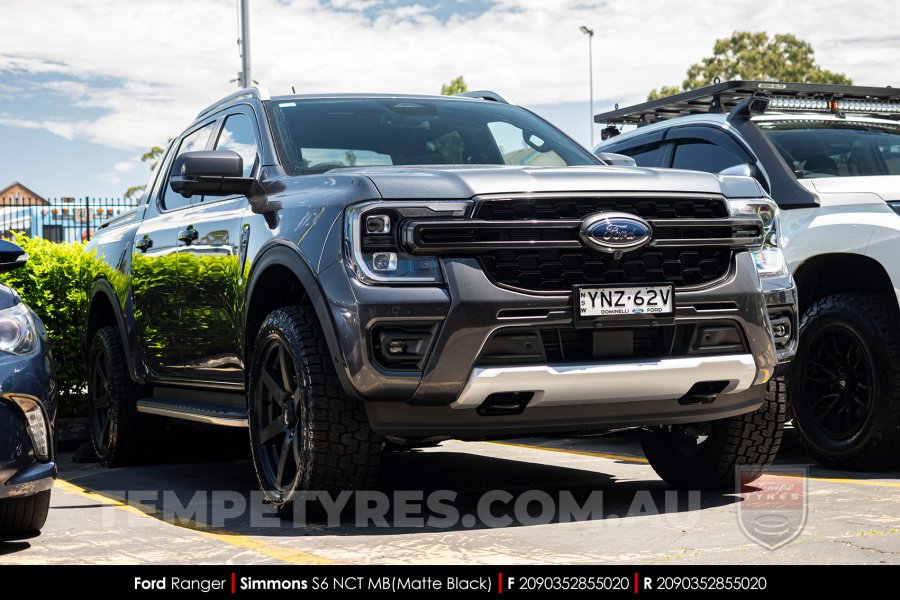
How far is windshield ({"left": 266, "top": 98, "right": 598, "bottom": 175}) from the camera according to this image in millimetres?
6023

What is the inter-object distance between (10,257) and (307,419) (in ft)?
4.83

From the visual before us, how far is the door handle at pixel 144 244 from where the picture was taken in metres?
7.29

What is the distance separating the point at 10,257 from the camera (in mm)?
5324

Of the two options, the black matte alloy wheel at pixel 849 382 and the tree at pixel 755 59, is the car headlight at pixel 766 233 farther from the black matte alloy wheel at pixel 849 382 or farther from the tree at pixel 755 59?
the tree at pixel 755 59

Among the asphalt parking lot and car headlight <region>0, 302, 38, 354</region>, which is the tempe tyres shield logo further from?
car headlight <region>0, 302, 38, 354</region>

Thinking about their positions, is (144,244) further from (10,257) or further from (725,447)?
(725,447)

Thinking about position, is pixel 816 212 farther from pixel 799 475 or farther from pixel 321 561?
pixel 321 561

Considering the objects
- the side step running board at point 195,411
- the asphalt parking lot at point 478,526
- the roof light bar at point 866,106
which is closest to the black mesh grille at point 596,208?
the asphalt parking lot at point 478,526

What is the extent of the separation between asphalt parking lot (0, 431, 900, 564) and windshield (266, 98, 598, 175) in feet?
5.36

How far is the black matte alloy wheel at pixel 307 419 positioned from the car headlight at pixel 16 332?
96 centimetres

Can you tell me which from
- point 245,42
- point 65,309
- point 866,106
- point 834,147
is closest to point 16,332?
point 65,309

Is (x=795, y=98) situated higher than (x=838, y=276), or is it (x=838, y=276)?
(x=795, y=98)
